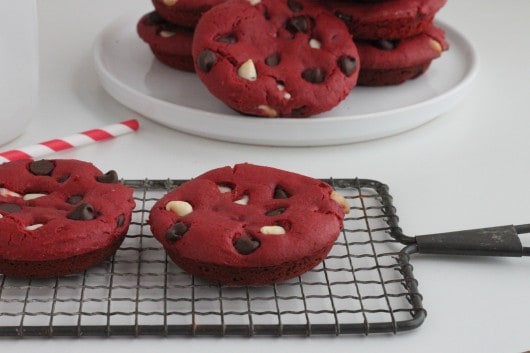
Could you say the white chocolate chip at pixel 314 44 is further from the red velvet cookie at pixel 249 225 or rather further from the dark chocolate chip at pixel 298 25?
the red velvet cookie at pixel 249 225

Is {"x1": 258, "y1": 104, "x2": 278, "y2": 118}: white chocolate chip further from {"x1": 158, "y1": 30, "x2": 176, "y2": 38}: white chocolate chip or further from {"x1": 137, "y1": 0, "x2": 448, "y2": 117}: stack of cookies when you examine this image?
{"x1": 158, "y1": 30, "x2": 176, "y2": 38}: white chocolate chip

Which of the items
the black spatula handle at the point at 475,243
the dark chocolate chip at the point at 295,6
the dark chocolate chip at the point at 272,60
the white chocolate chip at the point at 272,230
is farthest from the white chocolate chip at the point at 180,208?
the dark chocolate chip at the point at 295,6

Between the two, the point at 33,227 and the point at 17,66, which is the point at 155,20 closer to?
the point at 17,66

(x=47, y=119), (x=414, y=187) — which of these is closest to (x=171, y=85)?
(x=47, y=119)

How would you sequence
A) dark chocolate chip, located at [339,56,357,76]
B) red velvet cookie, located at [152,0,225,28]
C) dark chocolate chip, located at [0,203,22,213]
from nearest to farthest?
dark chocolate chip, located at [0,203,22,213] < dark chocolate chip, located at [339,56,357,76] < red velvet cookie, located at [152,0,225,28]

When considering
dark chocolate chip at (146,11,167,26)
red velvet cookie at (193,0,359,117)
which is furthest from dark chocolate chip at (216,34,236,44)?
dark chocolate chip at (146,11,167,26)

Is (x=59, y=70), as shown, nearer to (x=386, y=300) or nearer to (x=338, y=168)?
(x=338, y=168)
